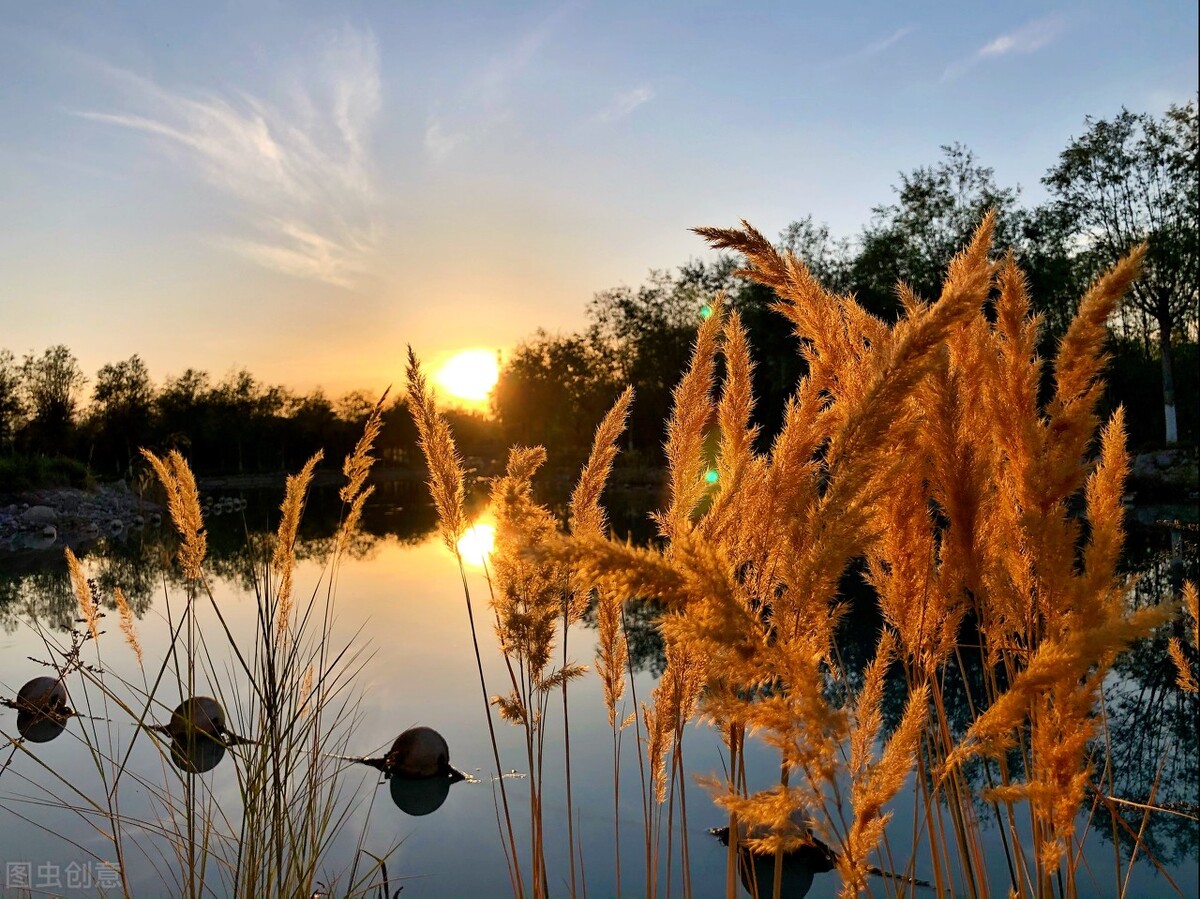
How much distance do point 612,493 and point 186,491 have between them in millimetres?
25457

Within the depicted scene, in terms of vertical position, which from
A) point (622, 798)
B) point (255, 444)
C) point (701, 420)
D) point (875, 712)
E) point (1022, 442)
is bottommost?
point (622, 798)

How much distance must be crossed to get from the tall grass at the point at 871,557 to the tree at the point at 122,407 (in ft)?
126

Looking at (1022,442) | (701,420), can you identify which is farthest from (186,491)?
(1022,442)

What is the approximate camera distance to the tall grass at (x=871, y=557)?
1.03 meters

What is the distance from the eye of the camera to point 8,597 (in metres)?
10.0

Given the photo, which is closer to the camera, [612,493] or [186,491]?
[186,491]

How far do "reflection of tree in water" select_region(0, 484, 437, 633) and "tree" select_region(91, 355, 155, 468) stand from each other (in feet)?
44.3

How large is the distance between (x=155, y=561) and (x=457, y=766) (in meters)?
7.99

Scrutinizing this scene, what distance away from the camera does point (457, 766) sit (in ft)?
19.2

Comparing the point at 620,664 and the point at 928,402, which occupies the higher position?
the point at 928,402

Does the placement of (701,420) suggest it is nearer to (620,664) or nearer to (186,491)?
(620,664)

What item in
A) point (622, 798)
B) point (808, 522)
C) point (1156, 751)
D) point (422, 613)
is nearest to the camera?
point (808, 522)

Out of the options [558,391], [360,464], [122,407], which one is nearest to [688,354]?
[558,391]

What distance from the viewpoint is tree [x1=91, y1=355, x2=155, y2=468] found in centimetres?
3625
